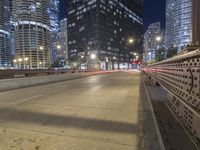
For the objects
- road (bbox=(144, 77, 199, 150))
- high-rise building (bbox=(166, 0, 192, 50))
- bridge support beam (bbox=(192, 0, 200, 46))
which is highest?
high-rise building (bbox=(166, 0, 192, 50))

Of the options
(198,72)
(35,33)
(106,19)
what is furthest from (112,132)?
(106,19)

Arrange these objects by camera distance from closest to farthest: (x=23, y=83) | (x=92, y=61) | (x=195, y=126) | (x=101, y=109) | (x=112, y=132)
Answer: (x=195, y=126)
(x=112, y=132)
(x=101, y=109)
(x=23, y=83)
(x=92, y=61)

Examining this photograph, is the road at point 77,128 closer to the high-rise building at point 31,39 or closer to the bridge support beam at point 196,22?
the bridge support beam at point 196,22

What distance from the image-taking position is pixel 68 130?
5.32m

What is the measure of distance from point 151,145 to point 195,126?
935mm

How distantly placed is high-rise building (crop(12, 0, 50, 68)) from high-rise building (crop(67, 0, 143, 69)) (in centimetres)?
2285

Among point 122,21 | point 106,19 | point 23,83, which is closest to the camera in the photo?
point 23,83

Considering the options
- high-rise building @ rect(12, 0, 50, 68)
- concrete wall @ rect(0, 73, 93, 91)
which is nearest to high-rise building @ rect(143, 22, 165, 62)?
concrete wall @ rect(0, 73, 93, 91)

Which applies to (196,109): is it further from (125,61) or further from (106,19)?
(125,61)

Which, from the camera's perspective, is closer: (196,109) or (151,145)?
(196,109)

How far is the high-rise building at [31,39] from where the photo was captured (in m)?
131

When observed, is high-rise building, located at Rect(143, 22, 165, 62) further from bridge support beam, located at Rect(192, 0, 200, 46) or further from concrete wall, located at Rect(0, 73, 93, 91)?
bridge support beam, located at Rect(192, 0, 200, 46)

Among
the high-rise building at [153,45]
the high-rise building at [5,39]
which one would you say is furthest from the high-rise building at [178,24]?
the high-rise building at [5,39]

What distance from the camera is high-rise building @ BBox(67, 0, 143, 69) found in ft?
469
